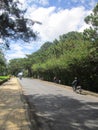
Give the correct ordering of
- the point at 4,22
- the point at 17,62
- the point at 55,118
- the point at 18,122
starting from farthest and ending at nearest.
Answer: the point at 17,62 < the point at 4,22 < the point at 55,118 < the point at 18,122

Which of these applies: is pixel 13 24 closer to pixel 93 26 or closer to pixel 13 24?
pixel 13 24

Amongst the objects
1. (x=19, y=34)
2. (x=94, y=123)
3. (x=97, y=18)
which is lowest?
(x=94, y=123)

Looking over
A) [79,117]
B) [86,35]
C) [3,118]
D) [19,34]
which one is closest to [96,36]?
[86,35]

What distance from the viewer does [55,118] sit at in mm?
13484

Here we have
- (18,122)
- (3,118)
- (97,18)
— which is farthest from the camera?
(97,18)

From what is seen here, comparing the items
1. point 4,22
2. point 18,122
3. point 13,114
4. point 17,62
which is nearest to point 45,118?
point 13,114

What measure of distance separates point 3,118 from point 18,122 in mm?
1268

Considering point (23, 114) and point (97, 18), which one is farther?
point (97, 18)

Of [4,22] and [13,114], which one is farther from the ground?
[4,22]

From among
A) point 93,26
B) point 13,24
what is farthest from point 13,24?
point 93,26

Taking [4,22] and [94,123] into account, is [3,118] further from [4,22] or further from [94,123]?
[4,22]

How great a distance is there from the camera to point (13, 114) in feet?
44.7

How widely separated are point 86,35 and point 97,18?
219 cm

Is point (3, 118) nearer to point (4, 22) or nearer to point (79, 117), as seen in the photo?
point (79, 117)
